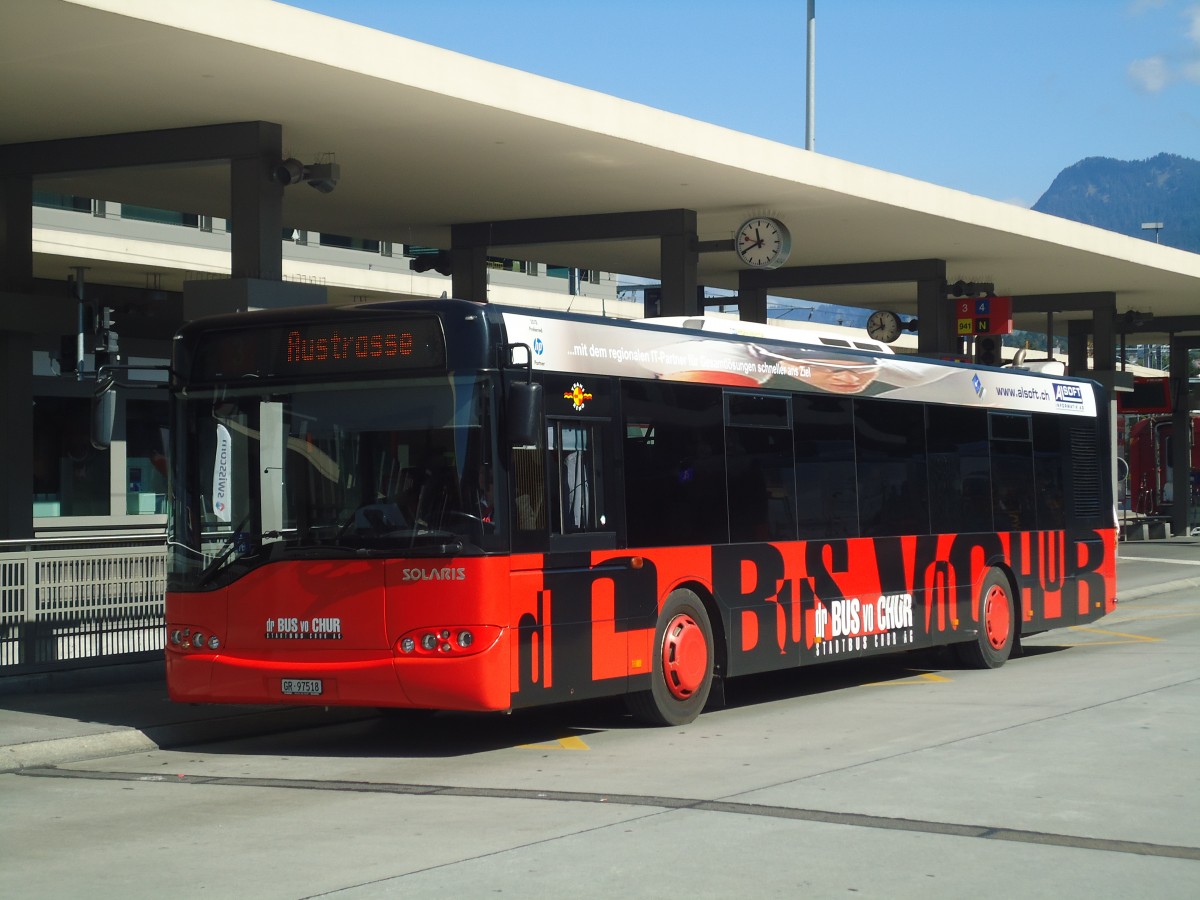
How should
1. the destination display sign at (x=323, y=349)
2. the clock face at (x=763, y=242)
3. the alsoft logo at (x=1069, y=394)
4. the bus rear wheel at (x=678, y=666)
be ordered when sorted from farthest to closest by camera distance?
the clock face at (x=763, y=242) < the alsoft logo at (x=1069, y=394) < the bus rear wheel at (x=678, y=666) < the destination display sign at (x=323, y=349)

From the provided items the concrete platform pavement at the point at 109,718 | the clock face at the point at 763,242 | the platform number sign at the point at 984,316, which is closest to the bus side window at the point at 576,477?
the concrete platform pavement at the point at 109,718

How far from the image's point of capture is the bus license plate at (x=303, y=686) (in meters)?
10.8

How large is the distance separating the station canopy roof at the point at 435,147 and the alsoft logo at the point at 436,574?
6061mm

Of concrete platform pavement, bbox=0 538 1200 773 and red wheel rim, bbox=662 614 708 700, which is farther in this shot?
red wheel rim, bbox=662 614 708 700

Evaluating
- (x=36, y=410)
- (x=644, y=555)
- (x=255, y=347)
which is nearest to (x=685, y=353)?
(x=644, y=555)

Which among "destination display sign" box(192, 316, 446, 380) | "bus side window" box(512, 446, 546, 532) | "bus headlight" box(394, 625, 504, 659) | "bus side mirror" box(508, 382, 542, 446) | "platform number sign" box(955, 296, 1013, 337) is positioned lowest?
"bus headlight" box(394, 625, 504, 659)

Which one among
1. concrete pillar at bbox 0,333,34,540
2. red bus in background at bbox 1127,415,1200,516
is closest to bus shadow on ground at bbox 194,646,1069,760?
concrete pillar at bbox 0,333,34,540

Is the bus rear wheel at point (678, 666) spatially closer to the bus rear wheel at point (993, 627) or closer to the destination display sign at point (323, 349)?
the destination display sign at point (323, 349)

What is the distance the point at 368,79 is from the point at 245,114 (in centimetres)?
231

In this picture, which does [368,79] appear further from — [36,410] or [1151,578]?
[36,410]

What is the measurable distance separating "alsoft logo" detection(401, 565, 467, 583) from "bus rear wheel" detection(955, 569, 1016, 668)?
7.47 meters

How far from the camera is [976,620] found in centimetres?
1622

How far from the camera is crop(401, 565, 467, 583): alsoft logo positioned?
1048cm

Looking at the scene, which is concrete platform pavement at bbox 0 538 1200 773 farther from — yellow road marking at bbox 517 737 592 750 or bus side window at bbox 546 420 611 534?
bus side window at bbox 546 420 611 534
